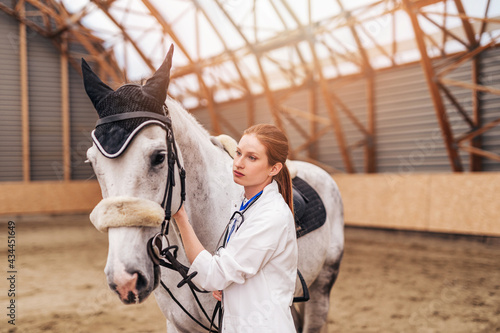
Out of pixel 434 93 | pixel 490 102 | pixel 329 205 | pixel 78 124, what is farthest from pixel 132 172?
pixel 78 124

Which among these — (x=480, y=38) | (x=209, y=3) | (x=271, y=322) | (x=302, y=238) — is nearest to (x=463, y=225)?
(x=480, y=38)

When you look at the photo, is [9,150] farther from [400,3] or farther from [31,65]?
[400,3]

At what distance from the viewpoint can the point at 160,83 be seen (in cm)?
136

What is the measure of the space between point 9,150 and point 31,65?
3.15m

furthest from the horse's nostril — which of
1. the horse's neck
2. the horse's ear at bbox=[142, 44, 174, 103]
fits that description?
the horse's ear at bbox=[142, 44, 174, 103]

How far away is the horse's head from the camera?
3.84 ft

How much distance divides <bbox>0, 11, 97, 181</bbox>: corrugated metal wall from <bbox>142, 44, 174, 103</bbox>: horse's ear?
13.6 m

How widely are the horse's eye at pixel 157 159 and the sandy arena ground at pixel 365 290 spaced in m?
2.94

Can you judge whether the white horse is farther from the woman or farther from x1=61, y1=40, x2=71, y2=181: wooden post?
x1=61, y1=40, x2=71, y2=181: wooden post

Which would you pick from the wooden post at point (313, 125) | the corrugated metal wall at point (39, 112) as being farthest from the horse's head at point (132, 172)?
the corrugated metal wall at point (39, 112)

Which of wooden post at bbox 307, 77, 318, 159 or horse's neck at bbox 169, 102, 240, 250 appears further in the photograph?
wooden post at bbox 307, 77, 318, 159

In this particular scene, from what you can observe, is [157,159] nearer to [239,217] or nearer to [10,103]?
[239,217]

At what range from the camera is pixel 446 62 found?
7.62 metres

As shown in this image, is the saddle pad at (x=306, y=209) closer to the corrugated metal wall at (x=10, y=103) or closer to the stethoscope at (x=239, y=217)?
the stethoscope at (x=239, y=217)
